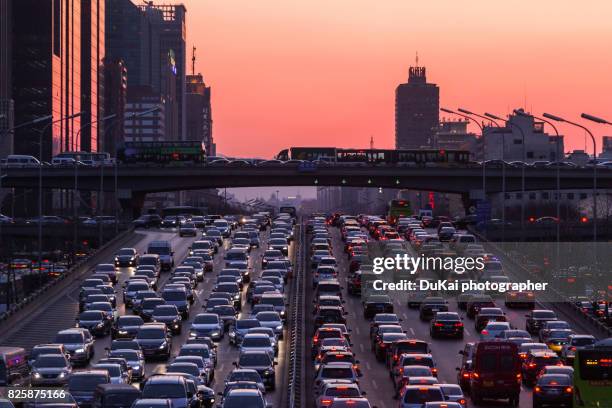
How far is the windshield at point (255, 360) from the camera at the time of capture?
157ft

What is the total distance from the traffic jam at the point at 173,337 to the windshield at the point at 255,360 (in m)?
0.03

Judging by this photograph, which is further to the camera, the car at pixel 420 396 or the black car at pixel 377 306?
the black car at pixel 377 306

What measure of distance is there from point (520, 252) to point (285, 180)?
1714 inches

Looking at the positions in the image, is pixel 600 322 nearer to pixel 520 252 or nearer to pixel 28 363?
pixel 28 363

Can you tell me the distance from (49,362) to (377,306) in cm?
2627

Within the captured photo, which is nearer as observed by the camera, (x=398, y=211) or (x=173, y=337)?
(x=173, y=337)

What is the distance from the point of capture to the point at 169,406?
34.1 m

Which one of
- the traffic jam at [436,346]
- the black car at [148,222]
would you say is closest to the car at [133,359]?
the traffic jam at [436,346]

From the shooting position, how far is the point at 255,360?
1897 inches

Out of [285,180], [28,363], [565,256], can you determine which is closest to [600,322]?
[28,363]

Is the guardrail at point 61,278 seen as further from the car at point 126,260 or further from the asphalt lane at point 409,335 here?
the asphalt lane at point 409,335

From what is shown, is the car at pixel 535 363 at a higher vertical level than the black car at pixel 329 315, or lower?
lower

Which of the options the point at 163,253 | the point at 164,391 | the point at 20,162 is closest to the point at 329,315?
the point at 164,391

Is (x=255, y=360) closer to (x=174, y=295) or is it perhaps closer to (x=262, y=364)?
(x=262, y=364)
